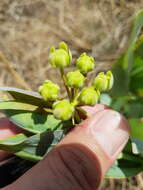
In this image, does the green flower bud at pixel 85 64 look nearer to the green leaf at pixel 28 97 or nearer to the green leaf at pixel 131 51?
the green leaf at pixel 28 97

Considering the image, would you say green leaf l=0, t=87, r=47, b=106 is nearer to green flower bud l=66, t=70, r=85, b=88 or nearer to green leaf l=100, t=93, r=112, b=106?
green flower bud l=66, t=70, r=85, b=88

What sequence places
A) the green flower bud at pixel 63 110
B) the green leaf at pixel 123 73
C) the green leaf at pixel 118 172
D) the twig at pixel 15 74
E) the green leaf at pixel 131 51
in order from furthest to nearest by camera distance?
the twig at pixel 15 74 → the green leaf at pixel 123 73 → the green leaf at pixel 131 51 → the green leaf at pixel 118 172 → the green flower bud at pixel 63 110

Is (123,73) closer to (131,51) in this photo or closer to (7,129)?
(131,51)

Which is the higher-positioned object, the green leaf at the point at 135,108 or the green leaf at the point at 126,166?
the green leaf at the point at 135,108

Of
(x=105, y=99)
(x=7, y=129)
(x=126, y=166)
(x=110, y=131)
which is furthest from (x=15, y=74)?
(x=110, y=131)

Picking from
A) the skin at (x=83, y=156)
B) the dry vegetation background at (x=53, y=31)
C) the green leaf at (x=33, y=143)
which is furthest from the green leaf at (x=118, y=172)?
the dry vegetation background at (x=53, y=31)

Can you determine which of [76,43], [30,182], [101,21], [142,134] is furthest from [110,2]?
[30,182]

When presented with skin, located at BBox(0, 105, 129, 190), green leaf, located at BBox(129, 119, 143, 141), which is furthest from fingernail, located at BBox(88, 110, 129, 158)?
green leaf, located at BBox(129, 119, 143, 141)
